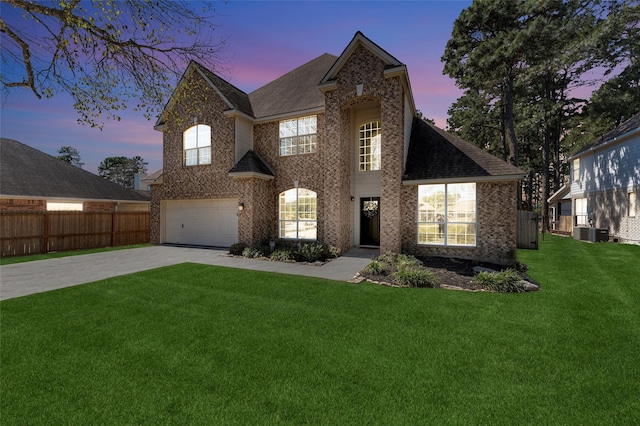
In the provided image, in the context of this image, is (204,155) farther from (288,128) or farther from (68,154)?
(68,154)

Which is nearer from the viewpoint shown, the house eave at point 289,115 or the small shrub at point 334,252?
the small shrub at point 334,252

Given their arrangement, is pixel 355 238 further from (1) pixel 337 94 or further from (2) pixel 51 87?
(2) pixel 51 87

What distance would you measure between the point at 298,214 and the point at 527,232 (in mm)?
10920

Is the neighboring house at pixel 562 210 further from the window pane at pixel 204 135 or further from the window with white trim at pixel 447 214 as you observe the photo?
the window pane at pixel 204 135

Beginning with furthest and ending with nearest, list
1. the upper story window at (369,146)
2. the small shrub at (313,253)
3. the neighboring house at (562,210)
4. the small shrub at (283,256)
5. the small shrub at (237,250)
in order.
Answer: the neighboring house at (562,210) < the upper story window at (369,146) < the small shrub at (237,250) < the small shrub at (283,256) < the small shrub at (313,253)

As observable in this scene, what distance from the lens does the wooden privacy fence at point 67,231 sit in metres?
12.2

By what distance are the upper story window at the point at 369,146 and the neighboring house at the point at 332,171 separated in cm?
5

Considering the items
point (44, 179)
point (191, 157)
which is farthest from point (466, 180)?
point (44, 179)

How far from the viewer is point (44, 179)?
17516mm

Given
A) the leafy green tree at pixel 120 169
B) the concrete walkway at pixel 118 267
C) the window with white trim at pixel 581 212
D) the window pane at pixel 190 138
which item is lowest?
the concrete walkway at pixel 118 267

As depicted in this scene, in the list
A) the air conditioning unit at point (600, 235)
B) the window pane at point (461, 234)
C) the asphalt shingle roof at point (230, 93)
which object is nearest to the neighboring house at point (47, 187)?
the asphalt shingle roof at point (230, 93)

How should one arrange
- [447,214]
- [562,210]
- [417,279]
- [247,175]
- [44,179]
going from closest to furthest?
[417,279] → [447,214] → [247,175] → [44,179] → [562,210]

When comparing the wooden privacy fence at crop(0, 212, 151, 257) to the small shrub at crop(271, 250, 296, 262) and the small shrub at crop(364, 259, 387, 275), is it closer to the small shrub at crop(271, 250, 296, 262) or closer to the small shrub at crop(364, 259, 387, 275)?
the small shrub at crop(271, 250, 296, 262)

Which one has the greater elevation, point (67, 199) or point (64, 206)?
point (67, 199)
